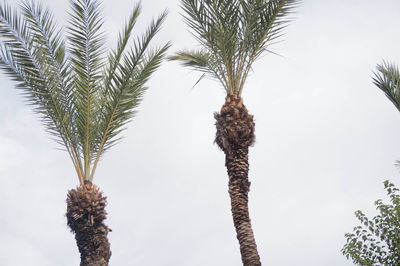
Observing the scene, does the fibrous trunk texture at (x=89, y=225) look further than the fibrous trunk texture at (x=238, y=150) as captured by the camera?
Yes

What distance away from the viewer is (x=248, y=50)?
13852 mm

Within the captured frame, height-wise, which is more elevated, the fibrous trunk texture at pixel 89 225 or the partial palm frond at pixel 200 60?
the partial palm frond at pixel 200 60

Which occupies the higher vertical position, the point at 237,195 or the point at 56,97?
the point at 56,97

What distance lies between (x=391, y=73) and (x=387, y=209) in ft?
11.5

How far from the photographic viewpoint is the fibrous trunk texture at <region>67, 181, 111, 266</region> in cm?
1335

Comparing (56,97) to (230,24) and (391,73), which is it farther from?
(391,73)

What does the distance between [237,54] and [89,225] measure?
17.4 feet

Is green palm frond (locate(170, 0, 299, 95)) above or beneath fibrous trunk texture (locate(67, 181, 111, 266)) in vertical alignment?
above

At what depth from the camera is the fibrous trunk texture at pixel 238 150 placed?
12656mm

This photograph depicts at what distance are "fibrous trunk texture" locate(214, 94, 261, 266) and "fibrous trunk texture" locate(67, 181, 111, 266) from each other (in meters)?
3.17

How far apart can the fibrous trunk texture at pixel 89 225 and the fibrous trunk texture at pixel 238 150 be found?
3.17 metres

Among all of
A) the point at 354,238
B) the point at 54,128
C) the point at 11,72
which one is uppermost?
the point at 11,72

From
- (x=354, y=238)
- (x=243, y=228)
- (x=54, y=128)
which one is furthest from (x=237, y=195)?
(x=54, y=128)

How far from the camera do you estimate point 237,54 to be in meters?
13.8
